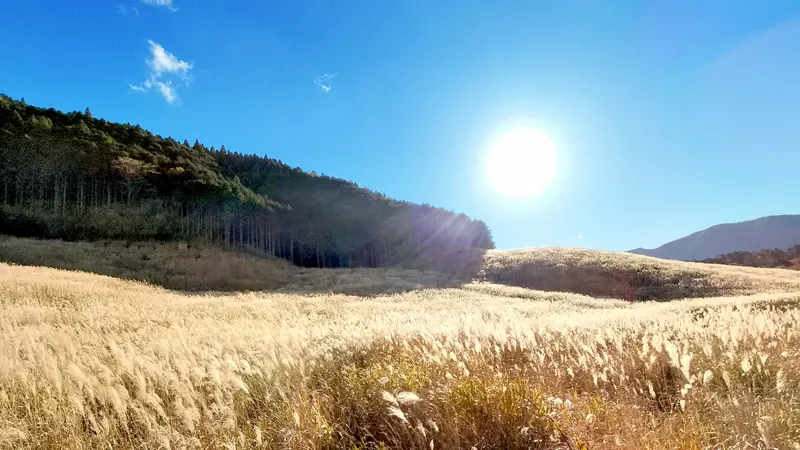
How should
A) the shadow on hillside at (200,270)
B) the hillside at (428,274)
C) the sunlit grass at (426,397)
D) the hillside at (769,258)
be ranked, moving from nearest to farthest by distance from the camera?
the sunlit grass at (426,397) → the hillside at (428,274) → the shadow on hillside at (200,270) → the hillside at (769,258)

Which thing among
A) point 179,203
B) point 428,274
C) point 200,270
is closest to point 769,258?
point 428,274

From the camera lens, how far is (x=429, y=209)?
98.6 m

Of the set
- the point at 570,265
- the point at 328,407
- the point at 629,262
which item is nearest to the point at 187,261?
the point at 570,265

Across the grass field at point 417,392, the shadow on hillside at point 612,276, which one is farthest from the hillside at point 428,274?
the grass field at point 417,392

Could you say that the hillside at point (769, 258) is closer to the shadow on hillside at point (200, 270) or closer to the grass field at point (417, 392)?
the shadow on hillside at point (200, 270)

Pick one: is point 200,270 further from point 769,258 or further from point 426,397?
point 769,258

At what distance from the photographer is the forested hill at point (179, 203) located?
185 feet

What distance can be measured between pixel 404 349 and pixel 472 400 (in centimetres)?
220

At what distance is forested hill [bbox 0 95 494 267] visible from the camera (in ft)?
185

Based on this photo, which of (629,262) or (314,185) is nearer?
(629,262)

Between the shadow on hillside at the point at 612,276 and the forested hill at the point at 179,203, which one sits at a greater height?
the forested hill at the point at 179,203

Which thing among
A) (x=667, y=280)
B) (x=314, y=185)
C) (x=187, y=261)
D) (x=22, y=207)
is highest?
(x=314, y=185)

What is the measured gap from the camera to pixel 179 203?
6638 cm

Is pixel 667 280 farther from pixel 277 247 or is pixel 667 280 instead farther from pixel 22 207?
pixel 22 207
